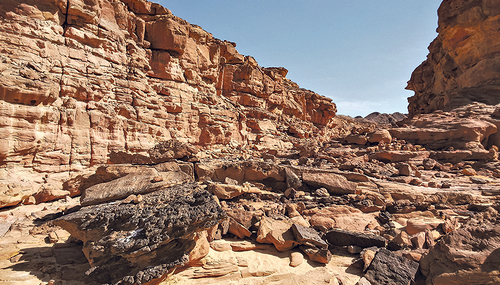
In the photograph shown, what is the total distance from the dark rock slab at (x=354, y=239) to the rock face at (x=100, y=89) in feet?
14.8

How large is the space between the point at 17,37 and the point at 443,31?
2641 cm

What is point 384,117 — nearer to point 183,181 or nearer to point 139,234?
point 183,181

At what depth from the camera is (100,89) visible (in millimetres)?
11914

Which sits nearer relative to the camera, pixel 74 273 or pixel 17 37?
pixel 74 273

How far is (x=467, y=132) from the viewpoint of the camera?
1144 cm

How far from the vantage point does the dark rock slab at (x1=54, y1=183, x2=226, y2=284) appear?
3.00 metres

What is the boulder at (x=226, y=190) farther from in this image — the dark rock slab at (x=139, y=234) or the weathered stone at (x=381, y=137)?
the weathered stone at (x=381, y=137)

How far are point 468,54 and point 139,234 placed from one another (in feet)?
76.6

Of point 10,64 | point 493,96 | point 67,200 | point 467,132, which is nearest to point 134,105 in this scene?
point 10,64

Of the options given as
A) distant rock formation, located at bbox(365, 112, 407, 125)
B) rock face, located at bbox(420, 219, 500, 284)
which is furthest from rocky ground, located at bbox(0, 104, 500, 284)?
distant rock formation, located at bbox(365, 112, 407, 125)

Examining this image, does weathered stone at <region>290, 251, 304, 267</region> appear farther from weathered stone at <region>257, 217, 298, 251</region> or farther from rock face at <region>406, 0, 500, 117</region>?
rock face at <region>406, 0, 500, 117</region>

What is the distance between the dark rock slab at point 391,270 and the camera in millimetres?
3010

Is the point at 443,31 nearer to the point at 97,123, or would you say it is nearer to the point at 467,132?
the point at 467,132

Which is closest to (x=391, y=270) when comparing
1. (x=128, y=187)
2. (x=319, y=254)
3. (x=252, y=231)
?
(x=319, y=254)
